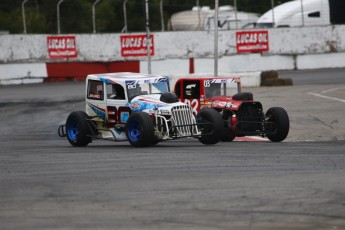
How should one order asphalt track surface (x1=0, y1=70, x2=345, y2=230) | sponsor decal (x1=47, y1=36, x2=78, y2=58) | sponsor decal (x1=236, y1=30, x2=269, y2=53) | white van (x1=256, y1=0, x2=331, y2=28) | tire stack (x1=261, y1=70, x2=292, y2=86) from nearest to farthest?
asphalt track surface (x1=0, y1=70, x2=345, y2=230) < tire stack (x1=261, y1=70, x2=292, y2=86) < sponsor decal (x1=47, y1=36, x2=78, y2=58) < sponsor decal (x1=236, y1=30, x2=269, y2=53) < white van (x1=256, y1=0, x2=331, y2=28)

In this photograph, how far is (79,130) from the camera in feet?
62.8

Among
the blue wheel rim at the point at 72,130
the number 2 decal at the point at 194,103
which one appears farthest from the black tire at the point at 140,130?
the number 2 decal at the point at 194,103

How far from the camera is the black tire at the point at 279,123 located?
18641 millimetres

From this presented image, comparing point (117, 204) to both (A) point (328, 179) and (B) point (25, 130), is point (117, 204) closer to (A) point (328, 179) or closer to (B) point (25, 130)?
(A) point (328, 179)

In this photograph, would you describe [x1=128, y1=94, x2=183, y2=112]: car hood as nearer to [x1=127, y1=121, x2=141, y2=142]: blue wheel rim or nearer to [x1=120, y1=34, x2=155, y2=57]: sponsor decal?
[x1=127, y1=121, x2=141, y2=142]: blue wheel rim

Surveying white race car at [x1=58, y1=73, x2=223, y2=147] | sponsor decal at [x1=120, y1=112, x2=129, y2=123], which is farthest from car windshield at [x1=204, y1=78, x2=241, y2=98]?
sponsor decal at [x1=120, y1=112, x2=129, y2=123]

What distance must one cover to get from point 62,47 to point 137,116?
25.4m

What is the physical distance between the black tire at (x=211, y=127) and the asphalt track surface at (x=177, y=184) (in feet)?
0.99

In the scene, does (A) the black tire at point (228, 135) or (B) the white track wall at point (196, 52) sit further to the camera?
(B) the white track wall at point (196, 52)

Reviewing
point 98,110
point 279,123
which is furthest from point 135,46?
point 279,123

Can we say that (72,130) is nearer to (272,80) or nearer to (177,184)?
(177,184)

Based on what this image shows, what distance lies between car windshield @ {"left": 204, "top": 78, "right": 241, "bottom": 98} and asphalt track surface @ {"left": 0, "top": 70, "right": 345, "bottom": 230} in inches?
44.4

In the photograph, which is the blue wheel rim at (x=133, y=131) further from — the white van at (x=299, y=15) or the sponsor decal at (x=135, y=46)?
the white van at (x=299, y=15)

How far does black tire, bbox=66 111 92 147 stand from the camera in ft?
62.6
